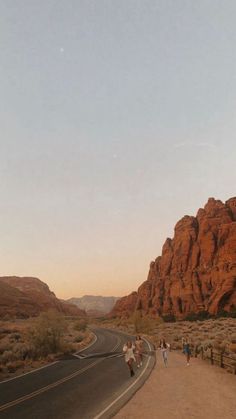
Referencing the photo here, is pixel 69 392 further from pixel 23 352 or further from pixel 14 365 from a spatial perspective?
pixel 23 352

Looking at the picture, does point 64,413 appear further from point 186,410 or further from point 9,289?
point 9,289

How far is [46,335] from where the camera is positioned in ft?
98.7

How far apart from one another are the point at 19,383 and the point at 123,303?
146 m

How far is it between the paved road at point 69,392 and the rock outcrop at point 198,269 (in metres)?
74.0

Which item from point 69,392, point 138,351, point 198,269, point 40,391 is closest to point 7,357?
point 138,351

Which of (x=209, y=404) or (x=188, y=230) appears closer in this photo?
(x=209, y=404)

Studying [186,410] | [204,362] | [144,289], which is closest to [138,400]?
[186,410]

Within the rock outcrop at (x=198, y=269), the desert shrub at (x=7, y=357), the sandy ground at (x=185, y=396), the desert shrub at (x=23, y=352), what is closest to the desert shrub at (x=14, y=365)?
the desert shrub at (x=7, y=357)

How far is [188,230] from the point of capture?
396ft

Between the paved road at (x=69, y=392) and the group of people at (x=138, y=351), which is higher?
the group of people at (x=138, y=351)

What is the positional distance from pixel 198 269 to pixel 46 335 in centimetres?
8696

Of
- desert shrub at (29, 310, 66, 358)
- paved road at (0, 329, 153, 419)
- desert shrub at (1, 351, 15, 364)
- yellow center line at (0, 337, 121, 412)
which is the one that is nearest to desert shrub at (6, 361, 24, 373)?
desert shrub at (1, 351, 15, 364)

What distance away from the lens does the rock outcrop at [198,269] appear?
93.6 metres

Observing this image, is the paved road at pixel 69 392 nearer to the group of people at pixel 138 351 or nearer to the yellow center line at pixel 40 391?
the yellow center line at pixel 40 391
